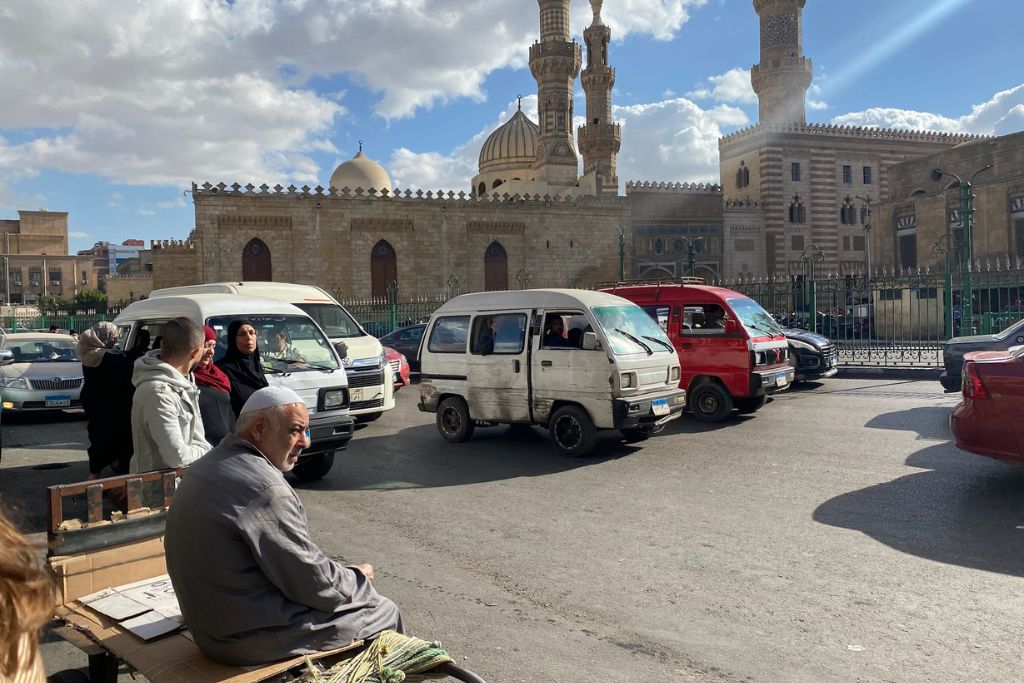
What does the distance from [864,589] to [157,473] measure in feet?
12.4

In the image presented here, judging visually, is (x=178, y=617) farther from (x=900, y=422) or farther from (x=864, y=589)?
(x=900, y=422)

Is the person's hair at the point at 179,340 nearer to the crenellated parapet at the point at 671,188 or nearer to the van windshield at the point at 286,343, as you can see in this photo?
the van windshield at the point at 286,343

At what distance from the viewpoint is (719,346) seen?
10.3m

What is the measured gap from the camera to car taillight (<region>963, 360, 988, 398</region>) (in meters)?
6.02

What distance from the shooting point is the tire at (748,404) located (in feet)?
35.2

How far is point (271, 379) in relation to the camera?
23.6 feet

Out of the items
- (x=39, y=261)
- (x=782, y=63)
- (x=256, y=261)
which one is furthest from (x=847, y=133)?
(x=39, y=261)

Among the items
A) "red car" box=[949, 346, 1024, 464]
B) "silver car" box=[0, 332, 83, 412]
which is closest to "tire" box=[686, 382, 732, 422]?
"red car" box=[949, 346, 1024, 464]

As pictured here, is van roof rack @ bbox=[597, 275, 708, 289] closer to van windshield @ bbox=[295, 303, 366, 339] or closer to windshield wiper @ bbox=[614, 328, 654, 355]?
windshield wiper @ bbox=[614, 328, 654, 355]

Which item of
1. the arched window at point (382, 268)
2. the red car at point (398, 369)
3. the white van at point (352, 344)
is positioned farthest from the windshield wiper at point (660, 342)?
the arched window at point (382, 268)

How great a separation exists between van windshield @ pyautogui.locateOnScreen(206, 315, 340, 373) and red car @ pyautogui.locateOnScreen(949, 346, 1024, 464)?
580 cm

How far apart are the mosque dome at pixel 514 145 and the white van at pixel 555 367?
3889 centimetres

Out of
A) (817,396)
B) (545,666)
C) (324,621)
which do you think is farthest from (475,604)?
(817,396)

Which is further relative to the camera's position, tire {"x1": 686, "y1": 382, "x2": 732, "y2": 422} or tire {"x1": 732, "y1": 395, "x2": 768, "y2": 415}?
tire {"x1": 732, "y1": 395, "x2": 768, "y2": 415}
